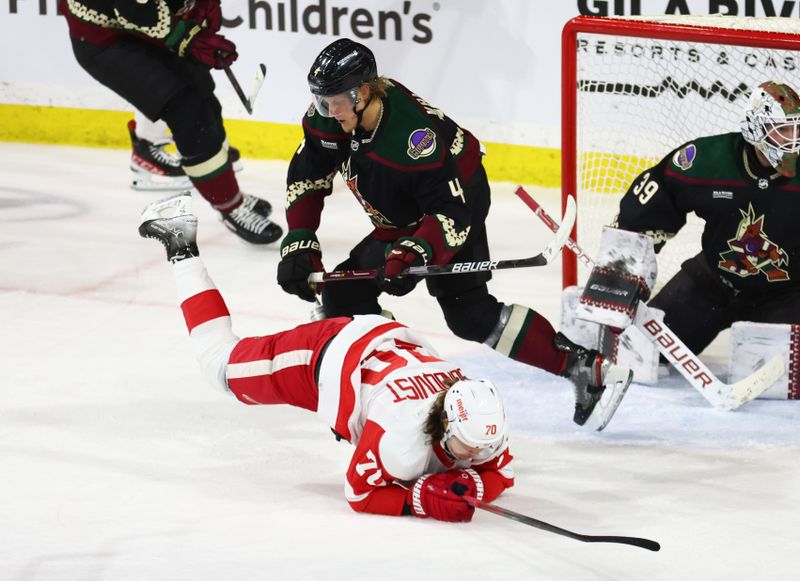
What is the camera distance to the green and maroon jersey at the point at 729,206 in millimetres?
3525

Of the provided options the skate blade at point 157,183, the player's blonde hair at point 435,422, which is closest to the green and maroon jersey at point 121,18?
the skate blade at point 157,183

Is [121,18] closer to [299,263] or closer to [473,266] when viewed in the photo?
[299,263]

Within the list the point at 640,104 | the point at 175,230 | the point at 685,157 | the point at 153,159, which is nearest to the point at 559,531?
the point at 175,230

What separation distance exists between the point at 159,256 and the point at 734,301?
206 cm

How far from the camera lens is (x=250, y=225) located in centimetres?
498

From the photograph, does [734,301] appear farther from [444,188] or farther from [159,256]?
[159,256]

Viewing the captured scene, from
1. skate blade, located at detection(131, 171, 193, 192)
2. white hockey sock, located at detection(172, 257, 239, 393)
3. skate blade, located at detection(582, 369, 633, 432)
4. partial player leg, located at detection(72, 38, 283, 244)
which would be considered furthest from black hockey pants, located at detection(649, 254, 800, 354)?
skate blade, located at detection(131, 171, 193, 192)

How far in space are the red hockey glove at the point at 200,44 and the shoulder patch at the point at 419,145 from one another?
169 cm

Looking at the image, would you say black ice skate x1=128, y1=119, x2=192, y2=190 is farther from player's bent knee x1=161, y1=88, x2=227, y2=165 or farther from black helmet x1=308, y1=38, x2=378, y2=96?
Result: black helmet x1=308, y1=38, x2=378, y2=96

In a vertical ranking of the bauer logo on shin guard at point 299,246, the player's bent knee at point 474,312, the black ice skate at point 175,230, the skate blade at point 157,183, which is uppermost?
the black ice skate at point 175,230

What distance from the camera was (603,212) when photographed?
4.52 meters

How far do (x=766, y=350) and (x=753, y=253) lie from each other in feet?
0.84

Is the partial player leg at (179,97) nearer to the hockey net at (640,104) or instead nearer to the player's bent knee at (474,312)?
the hockey net at (640,104)

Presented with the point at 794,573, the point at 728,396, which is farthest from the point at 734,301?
the point at 794,573
